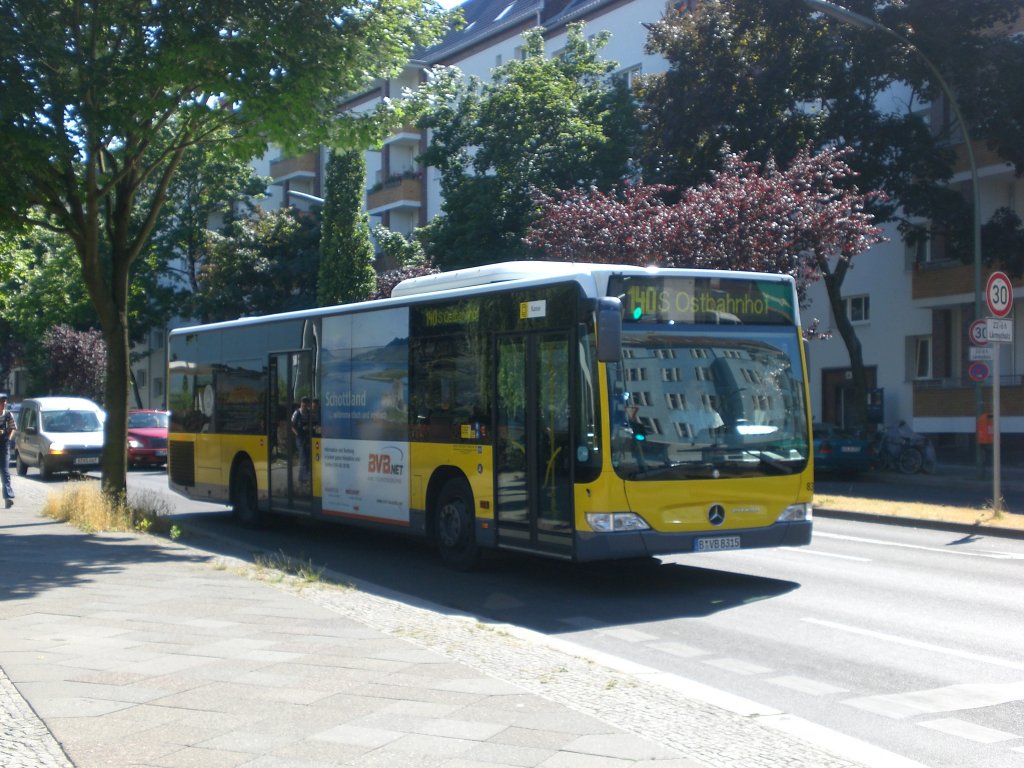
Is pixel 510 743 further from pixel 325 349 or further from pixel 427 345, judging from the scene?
pixel 325 349

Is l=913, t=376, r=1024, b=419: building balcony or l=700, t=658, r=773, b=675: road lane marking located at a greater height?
l=913, t=376, r=1024, b=419: building balcony

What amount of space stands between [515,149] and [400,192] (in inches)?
735

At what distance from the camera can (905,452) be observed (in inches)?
1155

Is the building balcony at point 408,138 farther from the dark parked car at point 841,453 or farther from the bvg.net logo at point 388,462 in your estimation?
the bvg.net logo at point 388,462

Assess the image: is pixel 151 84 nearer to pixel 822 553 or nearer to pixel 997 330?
pixel 822 553

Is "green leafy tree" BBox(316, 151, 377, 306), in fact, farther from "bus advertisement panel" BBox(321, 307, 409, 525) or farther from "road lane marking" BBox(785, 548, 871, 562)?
"road lane marking" BBox(785, 548, 871, 562)

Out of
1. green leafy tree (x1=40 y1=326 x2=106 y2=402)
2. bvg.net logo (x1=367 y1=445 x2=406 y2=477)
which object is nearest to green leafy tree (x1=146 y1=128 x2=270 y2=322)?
green leafy tree (x1=40 y1=326 x2=106 y2=402)

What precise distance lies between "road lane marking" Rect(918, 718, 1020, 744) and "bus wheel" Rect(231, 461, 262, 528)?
1168 cm

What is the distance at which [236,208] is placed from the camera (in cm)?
5306

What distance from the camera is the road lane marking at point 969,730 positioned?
6.21 metres

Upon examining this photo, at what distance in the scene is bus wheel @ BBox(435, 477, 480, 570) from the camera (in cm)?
1208

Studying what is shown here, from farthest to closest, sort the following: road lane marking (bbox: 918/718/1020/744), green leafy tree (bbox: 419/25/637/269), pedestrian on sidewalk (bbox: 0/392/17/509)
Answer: green leafy tree (bbox: 419/25/637/269) → pedestrian on sidewalk (bbox: 0/392/17/509) → road lane marking (bbox: 918/718/1020/744)

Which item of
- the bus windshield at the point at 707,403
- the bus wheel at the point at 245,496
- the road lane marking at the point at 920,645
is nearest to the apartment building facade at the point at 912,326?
the bus wheel at the point at 245,496

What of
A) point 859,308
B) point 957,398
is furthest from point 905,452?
point 859,308
